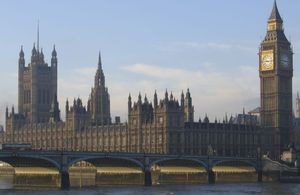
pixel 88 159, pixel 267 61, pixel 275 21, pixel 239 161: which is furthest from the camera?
pixel 275 21

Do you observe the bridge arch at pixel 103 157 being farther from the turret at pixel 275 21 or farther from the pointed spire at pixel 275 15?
the pointed spire at pixel 275 15

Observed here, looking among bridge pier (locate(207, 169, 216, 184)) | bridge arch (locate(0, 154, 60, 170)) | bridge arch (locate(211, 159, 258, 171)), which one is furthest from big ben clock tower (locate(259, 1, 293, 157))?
bridge arch (locate(0, 154, 60, 170))

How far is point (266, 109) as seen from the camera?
178750 mm

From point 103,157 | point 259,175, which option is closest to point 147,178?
point 103,157

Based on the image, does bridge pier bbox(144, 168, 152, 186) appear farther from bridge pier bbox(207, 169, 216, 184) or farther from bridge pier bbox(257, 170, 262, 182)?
bridge pier bbox(257, 170, 262, 182)

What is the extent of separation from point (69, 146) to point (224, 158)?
207ft

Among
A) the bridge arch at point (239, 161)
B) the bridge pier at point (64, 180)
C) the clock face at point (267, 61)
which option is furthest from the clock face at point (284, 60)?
the bridge pier at point (64, 180)

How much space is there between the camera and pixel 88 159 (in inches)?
4309

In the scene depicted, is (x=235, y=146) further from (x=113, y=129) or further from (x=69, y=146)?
(x=69, y=146)

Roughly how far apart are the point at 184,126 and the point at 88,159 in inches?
1954

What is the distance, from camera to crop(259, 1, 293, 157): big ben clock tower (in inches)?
6897

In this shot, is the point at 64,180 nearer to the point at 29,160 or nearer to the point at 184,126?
the point at 29,160

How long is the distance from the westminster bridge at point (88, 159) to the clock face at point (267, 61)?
47.7 metres

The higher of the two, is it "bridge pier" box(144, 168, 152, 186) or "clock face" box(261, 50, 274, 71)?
"clock face" box(261, 50, 274, 71)
